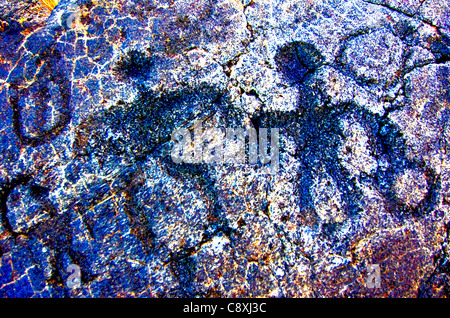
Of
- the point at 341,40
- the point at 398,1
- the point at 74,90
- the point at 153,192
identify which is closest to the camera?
the point at 153,192

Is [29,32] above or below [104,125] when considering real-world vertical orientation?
above

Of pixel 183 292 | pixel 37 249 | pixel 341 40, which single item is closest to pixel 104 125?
pixel 37 249

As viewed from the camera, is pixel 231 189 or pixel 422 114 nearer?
pixel 231 189

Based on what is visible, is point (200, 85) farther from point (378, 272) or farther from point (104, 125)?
point (378, 272)

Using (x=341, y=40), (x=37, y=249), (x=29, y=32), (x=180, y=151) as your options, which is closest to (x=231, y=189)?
(x=180, y=151)

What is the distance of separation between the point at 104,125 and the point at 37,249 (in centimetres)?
61

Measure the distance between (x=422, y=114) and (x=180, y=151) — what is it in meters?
1.24

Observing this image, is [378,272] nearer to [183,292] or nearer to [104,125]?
[183,292]

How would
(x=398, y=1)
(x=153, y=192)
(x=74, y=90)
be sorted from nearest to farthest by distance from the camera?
(x=153, y=192), (x=74, y=90), (x=398, y=1)

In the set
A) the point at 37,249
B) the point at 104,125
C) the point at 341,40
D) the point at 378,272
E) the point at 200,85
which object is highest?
the point at 341,40

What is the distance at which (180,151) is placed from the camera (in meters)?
1.26

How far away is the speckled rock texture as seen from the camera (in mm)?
1134

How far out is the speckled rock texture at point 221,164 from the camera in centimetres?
113

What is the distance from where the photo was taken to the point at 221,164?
1254 mm
